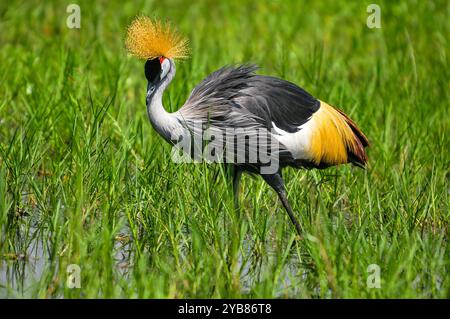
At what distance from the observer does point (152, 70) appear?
15.5 feet

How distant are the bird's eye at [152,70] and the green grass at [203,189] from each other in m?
0.37

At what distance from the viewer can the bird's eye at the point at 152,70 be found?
471 centimetres

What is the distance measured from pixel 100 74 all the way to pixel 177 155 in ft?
6.36

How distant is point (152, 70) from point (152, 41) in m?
0.20

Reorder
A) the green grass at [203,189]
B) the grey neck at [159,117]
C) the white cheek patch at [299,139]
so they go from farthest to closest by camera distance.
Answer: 1. the white cheek patch at [299,139]
2. the grey neck at [159,117]
3. the green grass at [203,189]

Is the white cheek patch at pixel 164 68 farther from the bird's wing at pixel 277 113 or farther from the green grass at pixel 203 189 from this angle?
the green grass at pixel 203 189

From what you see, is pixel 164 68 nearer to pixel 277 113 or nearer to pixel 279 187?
pixel 277 113

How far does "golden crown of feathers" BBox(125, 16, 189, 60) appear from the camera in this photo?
4.87 meters

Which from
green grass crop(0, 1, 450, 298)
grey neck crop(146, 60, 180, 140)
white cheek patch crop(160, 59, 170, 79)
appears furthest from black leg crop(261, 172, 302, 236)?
white cheek patch crop(160, 59, 170, 79)

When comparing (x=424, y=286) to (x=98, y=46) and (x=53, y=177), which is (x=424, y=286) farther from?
(x=98, y=46)

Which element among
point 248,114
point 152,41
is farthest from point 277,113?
point 152,41

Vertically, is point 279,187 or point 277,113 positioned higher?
point 277,113

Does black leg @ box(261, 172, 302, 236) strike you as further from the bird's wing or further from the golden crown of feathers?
the golden crown of feathers

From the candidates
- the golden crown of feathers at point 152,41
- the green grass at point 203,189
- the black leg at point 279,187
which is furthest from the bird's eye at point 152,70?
the black leg at point 279,187
